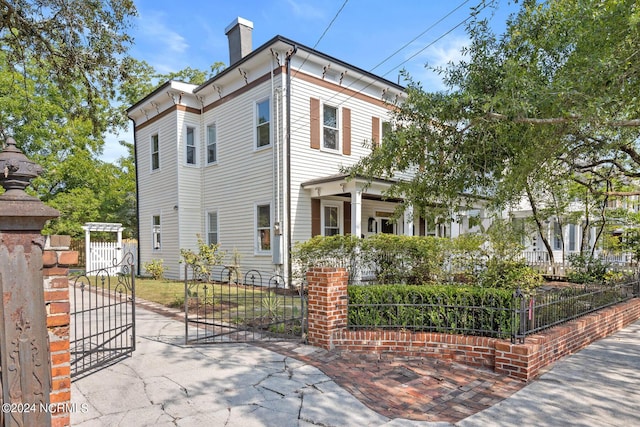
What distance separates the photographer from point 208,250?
11633 millimetres

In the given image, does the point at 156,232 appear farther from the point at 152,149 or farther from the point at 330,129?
the point at 330,129

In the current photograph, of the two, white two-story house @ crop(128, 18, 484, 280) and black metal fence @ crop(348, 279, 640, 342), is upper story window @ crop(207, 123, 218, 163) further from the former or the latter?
black metal fence @ crop(348, 279, 640, 342)

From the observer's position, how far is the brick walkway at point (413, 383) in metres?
3.56

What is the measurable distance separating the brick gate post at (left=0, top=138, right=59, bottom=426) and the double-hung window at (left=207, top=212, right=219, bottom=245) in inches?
477

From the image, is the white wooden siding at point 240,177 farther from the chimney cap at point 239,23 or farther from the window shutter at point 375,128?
the window shutter at point 375,128

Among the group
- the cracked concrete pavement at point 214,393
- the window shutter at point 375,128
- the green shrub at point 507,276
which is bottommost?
the cracked concrete pavement at point 214,393

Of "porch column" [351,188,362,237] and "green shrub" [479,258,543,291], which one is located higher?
"porch column" [351,188,362,237]

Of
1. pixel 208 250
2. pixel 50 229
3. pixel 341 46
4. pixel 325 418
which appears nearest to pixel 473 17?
pixel 341 46

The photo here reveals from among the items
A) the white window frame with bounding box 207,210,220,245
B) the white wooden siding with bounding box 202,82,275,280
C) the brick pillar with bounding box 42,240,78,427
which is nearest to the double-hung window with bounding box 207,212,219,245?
the white window frame with bounding box 207,210,220,245

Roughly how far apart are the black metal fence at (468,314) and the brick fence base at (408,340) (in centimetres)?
13

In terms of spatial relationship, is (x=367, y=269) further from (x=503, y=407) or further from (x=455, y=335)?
(x=503, y=407)

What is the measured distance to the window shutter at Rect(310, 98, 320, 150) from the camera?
11.8m

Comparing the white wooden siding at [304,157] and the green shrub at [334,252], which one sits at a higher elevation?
the white wooden siding at [304,157]

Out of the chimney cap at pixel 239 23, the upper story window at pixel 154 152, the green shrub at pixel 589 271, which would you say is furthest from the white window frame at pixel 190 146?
the green shrub at pixel 589 271
